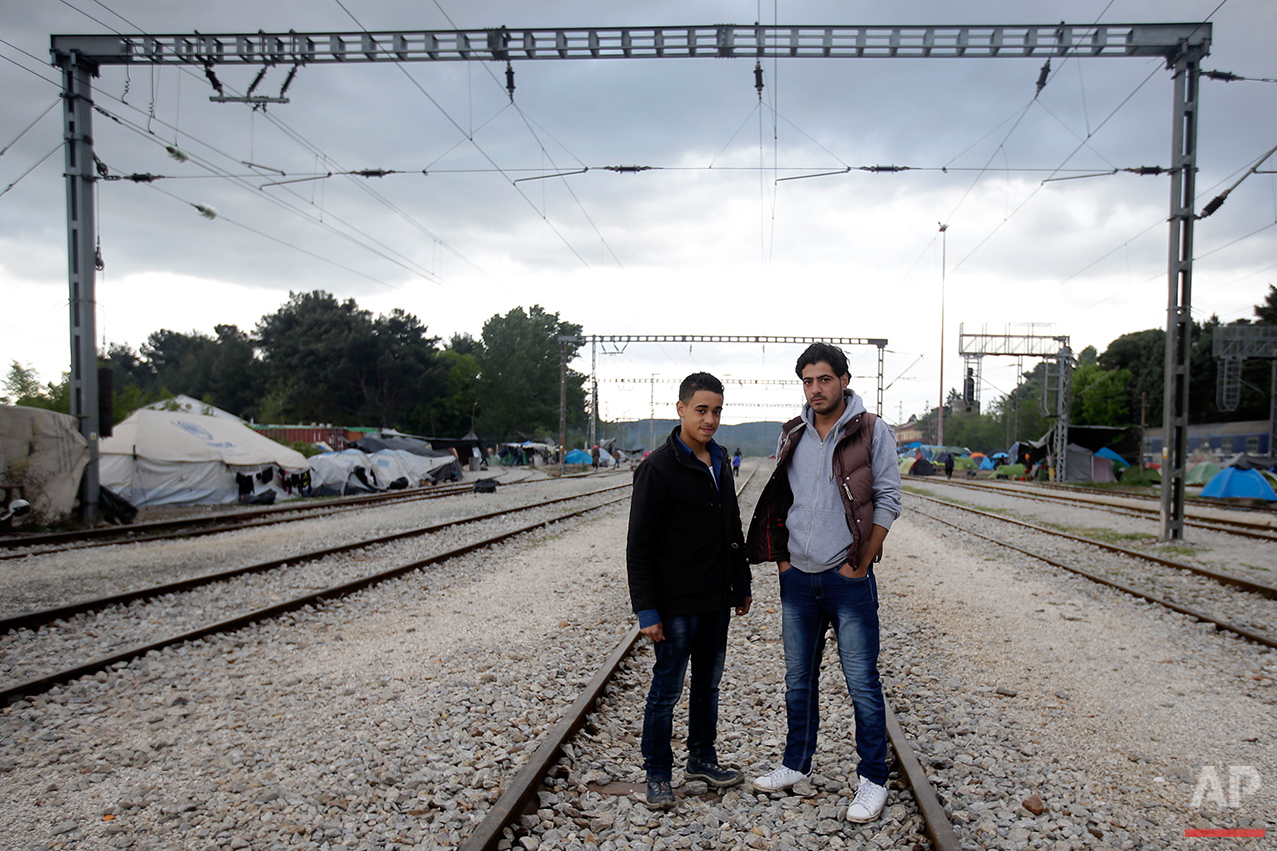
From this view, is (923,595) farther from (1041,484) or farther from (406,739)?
(1041,484)

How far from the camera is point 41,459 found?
14.8 m

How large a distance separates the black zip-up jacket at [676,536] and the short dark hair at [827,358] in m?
0.64

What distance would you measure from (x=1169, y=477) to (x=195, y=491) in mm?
23848

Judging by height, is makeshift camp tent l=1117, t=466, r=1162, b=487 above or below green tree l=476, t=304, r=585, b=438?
below

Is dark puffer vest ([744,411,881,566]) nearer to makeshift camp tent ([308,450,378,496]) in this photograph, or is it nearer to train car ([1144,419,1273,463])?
makeshift camp tent ([308,450,378,496])

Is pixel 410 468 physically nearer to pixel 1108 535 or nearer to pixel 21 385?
pixel 21 385

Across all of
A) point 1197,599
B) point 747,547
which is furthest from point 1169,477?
point 747,547

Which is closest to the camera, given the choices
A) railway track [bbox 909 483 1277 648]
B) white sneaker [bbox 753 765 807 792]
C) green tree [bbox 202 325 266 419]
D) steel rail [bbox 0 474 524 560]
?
white sneaker [bbox 753 765 807 792]

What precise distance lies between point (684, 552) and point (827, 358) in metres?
1.01

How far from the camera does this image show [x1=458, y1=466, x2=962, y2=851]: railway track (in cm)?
310

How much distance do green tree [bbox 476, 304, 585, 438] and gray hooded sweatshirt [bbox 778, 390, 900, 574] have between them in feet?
248

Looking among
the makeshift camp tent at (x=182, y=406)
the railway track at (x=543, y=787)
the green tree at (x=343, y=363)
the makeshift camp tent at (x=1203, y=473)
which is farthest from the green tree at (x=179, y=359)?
the railway track at (x=543, y=787)

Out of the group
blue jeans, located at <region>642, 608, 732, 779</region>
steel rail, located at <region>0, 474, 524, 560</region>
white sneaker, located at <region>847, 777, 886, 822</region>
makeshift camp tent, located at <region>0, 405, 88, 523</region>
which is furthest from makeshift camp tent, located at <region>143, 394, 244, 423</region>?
white sneaker, located at <region>847, 777, 886, 822</region>

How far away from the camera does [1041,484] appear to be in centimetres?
3719
